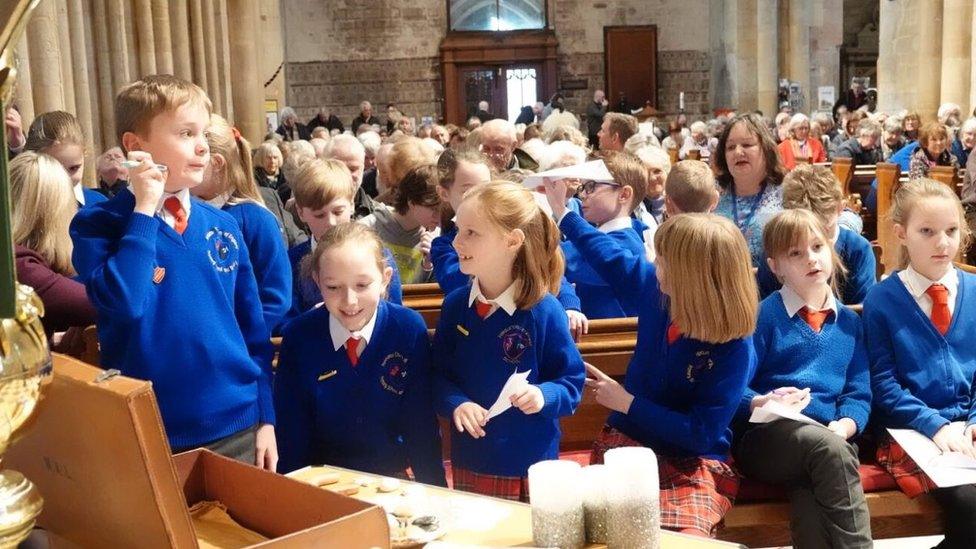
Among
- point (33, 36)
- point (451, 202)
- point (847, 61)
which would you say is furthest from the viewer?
point (847, 61)

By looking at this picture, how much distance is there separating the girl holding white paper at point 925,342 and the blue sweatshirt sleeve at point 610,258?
753 mm

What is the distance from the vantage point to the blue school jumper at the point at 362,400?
3131 millimetres

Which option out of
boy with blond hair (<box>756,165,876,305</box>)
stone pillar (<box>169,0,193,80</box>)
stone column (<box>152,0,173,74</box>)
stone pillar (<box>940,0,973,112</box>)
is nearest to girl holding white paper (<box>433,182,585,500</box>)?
boy with blond hair (<box>756,165,876,305</box>)

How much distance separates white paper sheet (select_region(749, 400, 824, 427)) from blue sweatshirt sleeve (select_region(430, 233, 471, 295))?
4.05 ft

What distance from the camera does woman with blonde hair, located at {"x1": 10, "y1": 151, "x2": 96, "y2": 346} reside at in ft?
12.8

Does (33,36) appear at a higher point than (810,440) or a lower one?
higher

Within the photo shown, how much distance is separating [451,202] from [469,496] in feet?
7.67

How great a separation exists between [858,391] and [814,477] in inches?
17.8

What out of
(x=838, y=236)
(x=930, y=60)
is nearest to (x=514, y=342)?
(x=838, y=236)

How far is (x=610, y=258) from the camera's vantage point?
391 cm

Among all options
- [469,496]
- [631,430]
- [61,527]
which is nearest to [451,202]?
[631,430]

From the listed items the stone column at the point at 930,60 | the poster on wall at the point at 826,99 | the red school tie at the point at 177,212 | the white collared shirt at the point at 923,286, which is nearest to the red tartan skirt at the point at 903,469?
the white collared shirt at the point at 923,286

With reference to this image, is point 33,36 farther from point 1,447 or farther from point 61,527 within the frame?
point 1,447

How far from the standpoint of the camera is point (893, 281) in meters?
3.61
